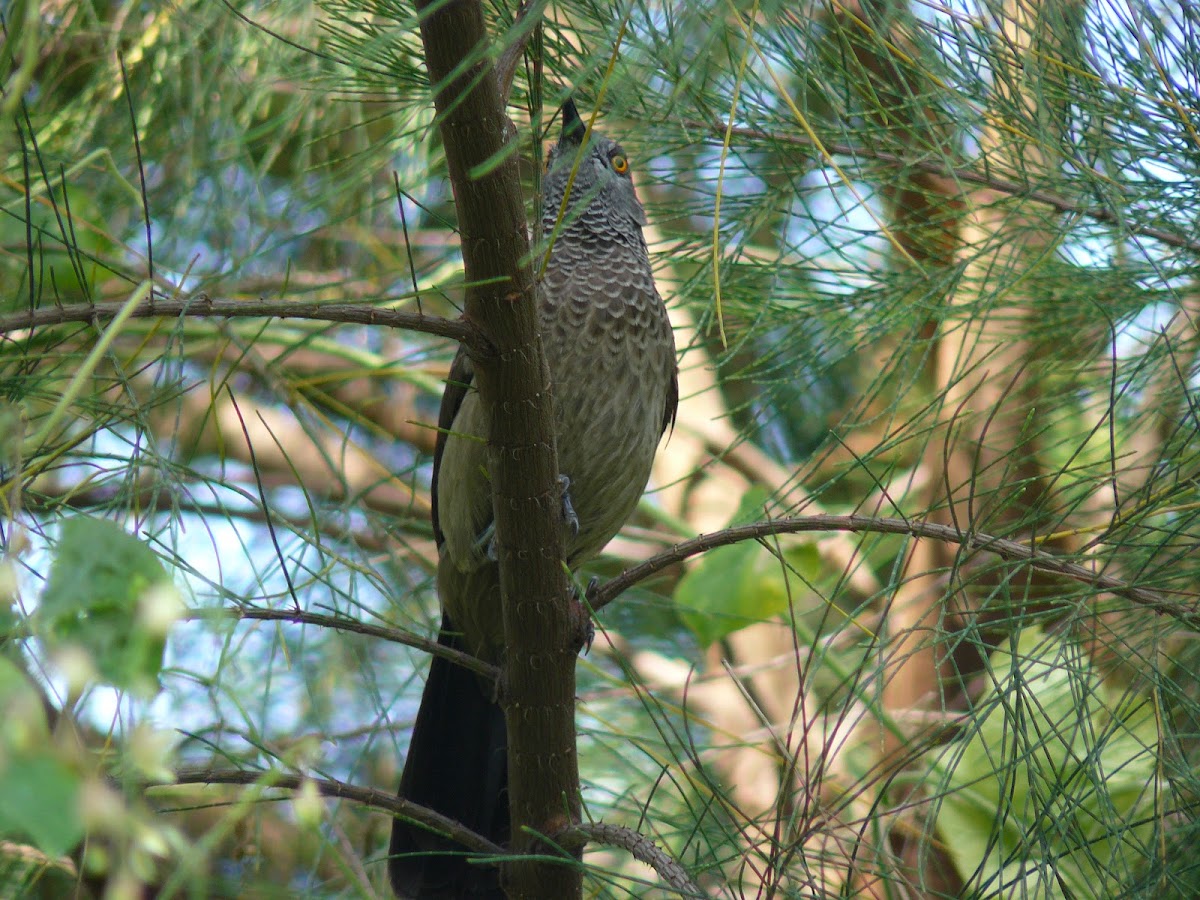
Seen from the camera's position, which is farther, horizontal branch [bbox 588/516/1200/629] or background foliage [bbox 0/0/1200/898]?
horizontal branch [bbox 588/516/1200/629]

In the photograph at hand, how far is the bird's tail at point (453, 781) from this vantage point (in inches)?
89.7

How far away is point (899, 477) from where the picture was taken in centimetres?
363

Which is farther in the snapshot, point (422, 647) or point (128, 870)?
point (422, 647)

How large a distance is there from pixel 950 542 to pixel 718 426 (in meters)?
2.63

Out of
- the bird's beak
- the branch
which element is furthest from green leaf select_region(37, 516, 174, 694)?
the bird's beak

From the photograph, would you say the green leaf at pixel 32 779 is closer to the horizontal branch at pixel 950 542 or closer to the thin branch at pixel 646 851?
the thin branch at pixel 646 851

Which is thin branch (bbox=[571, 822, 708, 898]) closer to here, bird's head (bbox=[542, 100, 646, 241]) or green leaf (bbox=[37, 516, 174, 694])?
green leaf (bbox=[37, 516, 174, 694])

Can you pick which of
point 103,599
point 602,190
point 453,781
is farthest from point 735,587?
point 103,599

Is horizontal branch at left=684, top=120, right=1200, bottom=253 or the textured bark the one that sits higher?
A: horizontal branch at left=684, top=120, right=1200, bottom=253

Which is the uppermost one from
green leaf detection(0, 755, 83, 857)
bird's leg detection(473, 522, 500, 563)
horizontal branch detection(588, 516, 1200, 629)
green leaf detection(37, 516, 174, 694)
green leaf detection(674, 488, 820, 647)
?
green leaf detection(674, 488, 820, 647)

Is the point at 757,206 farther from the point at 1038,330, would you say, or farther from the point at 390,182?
the point at 390,182

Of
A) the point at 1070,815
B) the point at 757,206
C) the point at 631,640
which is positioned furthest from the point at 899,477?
the point at 1070,815

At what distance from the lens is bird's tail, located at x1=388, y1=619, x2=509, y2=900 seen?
2.28 meters

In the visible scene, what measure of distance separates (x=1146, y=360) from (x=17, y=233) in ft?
6.54
